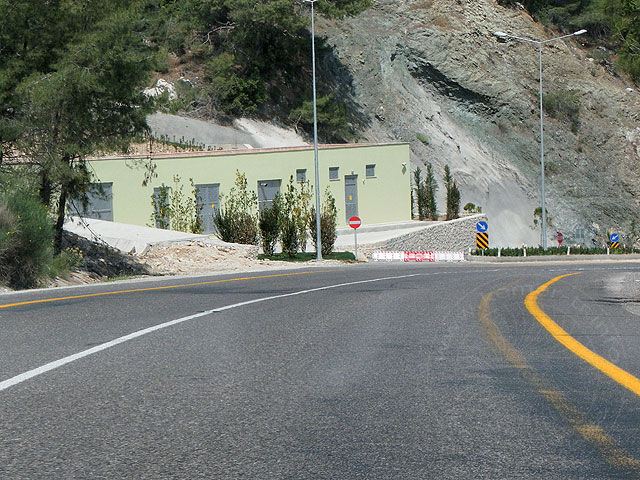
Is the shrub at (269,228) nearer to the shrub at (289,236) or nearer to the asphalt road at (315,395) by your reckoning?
the shrub at (289,236)

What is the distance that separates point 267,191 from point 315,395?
4790cm

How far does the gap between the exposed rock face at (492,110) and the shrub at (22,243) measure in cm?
5294

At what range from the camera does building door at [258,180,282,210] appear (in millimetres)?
53375

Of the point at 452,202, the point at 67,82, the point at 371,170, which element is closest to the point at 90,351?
the point at 67,82

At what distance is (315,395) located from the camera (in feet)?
19.8

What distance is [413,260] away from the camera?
158 feet

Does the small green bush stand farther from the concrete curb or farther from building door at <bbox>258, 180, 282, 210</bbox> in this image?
the concrete curb

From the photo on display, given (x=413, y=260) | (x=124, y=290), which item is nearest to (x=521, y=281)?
(x=124, y=290)

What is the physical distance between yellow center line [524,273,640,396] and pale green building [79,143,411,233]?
122ft

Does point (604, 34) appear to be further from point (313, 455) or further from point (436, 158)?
point (313, 455)

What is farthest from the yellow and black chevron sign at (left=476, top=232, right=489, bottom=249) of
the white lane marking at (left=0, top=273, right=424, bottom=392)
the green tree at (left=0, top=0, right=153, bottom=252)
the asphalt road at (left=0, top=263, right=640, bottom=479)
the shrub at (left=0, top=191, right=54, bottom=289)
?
the asphalt road at (left=0, top=263, right=640, bottom=479)

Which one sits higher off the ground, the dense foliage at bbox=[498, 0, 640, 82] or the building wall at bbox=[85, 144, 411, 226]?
the dense foliage at bbox=[498, 0, 640, 82]

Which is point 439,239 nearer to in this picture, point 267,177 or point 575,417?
point 267,177

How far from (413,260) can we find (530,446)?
4366 centimetres
